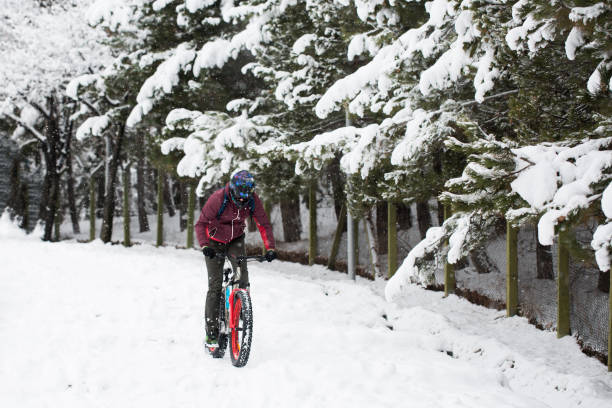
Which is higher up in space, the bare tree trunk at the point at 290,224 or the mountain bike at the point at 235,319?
the bare tree trunk at the point at 290,224

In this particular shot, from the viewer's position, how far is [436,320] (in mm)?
8906

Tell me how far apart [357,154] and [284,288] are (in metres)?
3.79

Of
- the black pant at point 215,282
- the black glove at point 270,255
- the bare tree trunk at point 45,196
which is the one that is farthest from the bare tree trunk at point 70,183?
Result: the black glove at point 270,255

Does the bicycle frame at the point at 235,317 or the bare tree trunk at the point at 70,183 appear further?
the bare tree trunk at the point at 70,183

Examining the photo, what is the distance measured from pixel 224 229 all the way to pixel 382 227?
28.2 feet

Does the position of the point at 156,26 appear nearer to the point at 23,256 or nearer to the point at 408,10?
the point at 23,256

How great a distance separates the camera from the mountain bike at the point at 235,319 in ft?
19.9

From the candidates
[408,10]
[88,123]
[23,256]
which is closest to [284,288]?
[408,10]

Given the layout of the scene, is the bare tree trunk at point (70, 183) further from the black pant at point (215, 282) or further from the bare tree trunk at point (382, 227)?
the black pant at point (215, 282)

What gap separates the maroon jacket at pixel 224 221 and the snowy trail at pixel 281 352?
1.45 meters

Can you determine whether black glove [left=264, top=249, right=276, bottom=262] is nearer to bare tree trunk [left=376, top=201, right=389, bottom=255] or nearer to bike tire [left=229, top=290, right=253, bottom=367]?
bike tire [left=229, top=290, right=253, bottom=367]

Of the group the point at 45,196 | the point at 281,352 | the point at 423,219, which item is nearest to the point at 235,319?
the point at 281,352

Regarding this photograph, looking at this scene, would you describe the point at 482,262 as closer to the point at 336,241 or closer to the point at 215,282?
the point at 336,241

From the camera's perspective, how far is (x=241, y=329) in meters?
6.13
